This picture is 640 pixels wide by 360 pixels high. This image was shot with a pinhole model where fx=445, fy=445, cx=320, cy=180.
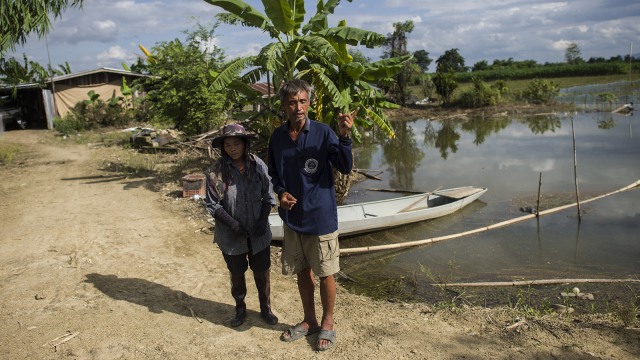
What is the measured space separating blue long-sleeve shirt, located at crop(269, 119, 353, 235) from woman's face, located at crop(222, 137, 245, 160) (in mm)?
429

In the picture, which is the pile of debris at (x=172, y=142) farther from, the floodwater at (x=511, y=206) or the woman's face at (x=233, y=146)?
the woman's face at (x=233, y=146)

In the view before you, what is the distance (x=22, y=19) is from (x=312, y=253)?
1081cm

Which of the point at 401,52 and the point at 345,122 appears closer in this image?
the point at 345,122

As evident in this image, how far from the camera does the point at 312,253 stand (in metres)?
3.34

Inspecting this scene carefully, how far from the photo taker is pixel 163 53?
36.9 feet

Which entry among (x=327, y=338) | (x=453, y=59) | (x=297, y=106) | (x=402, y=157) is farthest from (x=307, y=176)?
(x=453, y=59)

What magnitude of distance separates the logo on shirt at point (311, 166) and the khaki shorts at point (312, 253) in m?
0.48

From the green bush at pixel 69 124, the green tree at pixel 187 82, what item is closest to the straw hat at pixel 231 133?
the green tree at pixel 187 82

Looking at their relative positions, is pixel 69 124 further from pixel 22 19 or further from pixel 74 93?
pixel 22 19

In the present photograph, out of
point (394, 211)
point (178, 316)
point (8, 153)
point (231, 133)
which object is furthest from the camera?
point (8, 153)

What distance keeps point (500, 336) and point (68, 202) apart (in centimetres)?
785

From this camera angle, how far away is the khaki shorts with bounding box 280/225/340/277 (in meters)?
3.29

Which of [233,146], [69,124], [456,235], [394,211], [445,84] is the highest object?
[445,84]

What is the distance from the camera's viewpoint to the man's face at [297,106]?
316cm
